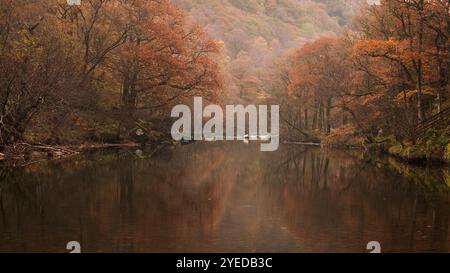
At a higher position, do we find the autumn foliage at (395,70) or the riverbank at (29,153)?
the autumn foliage at (395,70)

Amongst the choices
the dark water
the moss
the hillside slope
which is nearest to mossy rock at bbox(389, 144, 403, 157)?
the moss

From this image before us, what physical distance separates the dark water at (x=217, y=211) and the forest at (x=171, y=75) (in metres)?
7.50

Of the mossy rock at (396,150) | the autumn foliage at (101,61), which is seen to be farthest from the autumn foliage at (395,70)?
the autumn foliage at (101,61)

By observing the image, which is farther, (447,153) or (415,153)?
(415,153)

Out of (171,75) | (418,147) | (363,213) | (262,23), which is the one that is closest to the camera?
(363,213)

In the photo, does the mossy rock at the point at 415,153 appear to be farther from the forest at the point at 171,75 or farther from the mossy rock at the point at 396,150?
the mossy rock at the point at 396,150

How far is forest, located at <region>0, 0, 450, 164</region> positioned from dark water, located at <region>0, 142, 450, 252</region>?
7.50 meters

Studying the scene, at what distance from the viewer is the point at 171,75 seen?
3997cm

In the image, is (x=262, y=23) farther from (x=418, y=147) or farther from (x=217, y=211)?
(x=217, y=211)

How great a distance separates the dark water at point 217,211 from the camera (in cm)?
826

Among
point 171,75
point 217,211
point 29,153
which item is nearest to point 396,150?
→ point 171,75

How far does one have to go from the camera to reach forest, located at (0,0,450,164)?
83.9 ft

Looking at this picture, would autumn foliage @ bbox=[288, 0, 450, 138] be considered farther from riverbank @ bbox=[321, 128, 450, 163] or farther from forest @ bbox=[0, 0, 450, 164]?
riverbank @ bbox=[321, 128, 450, 163]

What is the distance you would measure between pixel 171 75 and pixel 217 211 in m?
29.7
